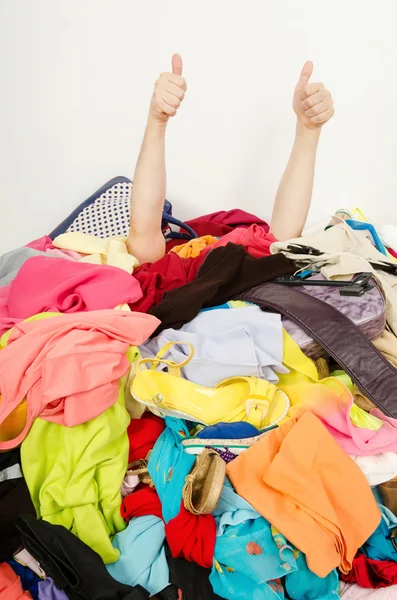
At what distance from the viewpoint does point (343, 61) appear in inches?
60.5

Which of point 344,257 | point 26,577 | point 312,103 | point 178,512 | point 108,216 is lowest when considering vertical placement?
point 26,577

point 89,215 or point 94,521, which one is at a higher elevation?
point 89,215

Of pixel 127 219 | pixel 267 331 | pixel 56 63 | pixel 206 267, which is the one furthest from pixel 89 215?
pixel 267 331

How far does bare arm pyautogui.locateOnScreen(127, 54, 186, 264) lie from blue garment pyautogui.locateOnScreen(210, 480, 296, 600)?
26.8 inches

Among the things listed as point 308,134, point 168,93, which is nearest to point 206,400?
point 168,93

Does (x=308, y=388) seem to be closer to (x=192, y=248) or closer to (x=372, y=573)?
(x=372, y=573)

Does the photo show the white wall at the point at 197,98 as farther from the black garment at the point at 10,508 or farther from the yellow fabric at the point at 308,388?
the black garment at the point at 10,508

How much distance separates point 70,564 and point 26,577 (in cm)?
10

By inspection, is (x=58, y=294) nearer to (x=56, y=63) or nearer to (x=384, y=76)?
(x=56, y=63)

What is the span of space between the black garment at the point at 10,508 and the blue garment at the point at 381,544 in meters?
0.45

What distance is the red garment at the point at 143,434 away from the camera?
793 millimetres

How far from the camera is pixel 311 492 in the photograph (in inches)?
26.9

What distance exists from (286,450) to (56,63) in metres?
1.32

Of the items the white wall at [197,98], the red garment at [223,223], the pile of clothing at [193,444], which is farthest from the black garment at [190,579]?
the white wall at [197,98]
